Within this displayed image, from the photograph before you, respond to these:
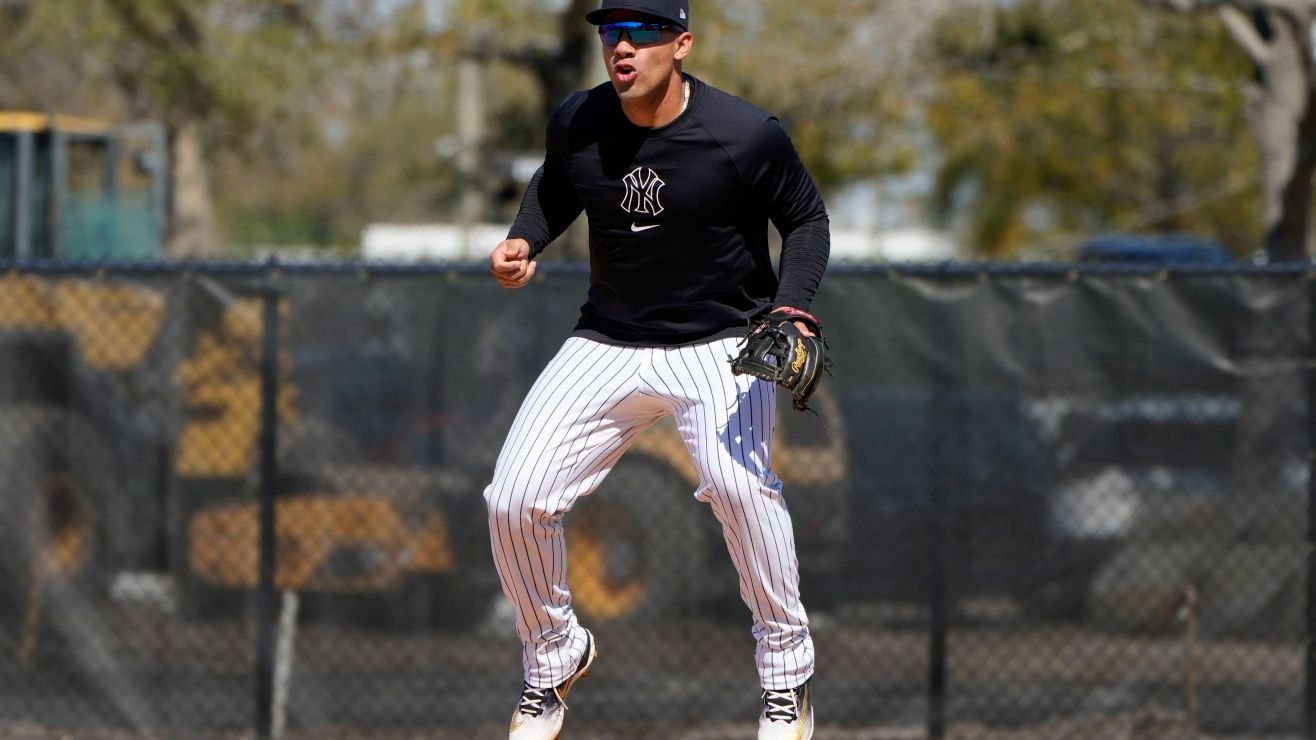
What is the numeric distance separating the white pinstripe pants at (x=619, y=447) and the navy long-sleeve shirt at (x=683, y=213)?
11 centimetres

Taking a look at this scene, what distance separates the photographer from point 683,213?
15.8 feet

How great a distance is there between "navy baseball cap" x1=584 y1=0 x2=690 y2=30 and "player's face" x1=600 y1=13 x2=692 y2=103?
0.8 inches

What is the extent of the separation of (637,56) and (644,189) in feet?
1.24

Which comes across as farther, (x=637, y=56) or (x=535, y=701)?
(x=535, y=701)

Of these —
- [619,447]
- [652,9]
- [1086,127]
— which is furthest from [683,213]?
[1086,127]

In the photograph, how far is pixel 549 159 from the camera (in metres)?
5.08

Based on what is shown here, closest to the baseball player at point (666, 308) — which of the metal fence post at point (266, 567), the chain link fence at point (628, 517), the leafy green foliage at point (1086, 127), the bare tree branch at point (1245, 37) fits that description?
the chain link fence at point (628, 517)

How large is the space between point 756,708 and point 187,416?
105 inches

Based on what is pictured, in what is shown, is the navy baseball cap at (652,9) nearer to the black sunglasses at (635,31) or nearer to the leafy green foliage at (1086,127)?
the black sunglasses at (635,31)

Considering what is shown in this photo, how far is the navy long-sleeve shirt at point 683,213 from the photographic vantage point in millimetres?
4793

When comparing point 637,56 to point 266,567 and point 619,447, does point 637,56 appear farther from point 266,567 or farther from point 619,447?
point 266,567

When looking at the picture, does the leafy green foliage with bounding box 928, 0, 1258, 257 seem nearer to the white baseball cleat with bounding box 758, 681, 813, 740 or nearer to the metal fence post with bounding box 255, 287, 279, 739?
the metal fence post with bounding box 255, 287, 279, 739

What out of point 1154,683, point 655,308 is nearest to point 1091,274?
point 1154,683

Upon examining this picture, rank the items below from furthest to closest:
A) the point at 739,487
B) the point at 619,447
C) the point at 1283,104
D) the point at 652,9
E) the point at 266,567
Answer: the point at 1283,104
the point at 266,567
the point at 619,447
the point at 739,487
the point at 652,9
